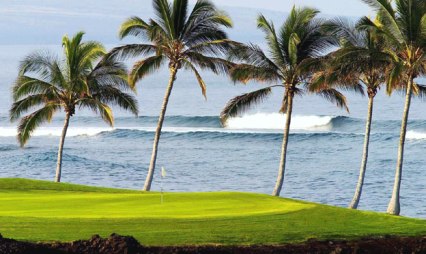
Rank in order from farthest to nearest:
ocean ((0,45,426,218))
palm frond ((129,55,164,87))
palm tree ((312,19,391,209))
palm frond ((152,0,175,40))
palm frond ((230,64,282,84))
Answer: ocean ((0,45,426,218)), palm frond ((152,0,175,40)), palm frond ((129,55,164,87)), palm frond ((230,64,282,84)), palm tree ((312,19,391,209))

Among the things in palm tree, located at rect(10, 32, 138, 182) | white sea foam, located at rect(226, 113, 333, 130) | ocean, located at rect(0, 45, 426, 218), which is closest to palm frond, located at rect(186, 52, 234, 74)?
palm tree, located at rect(10, 32, 138, 182)

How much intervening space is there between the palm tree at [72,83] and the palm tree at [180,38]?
2683 mm

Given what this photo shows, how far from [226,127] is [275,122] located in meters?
11.6

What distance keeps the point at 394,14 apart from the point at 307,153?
52.4m

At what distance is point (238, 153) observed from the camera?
93688 millimetres

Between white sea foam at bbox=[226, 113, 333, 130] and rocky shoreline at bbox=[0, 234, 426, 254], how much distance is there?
8930 centimetres

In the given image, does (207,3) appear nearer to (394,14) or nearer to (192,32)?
(192,32)

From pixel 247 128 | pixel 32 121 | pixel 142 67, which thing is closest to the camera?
pixel 142 67

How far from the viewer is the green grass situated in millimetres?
27812

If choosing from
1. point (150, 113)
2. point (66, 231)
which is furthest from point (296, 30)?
point (150, 113)

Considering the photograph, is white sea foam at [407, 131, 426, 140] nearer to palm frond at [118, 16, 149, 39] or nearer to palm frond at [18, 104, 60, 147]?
palm frond at [18, 104, 60, 147]

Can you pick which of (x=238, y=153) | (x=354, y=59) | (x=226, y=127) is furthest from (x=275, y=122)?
(x=354, y=59)

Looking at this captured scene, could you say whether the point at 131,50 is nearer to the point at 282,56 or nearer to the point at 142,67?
the point at 142,67

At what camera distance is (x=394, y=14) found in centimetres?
4141
